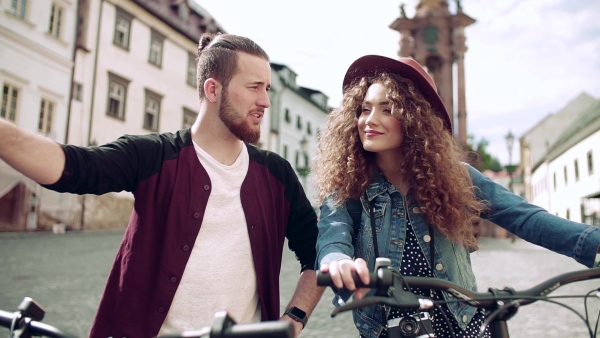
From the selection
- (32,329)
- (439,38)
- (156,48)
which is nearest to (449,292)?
(32,329)

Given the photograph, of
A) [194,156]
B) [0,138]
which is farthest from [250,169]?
[0,138]

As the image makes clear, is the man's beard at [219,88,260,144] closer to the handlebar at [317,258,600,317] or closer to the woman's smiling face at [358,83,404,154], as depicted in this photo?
the woman's smiling face at [358,83,404,154]

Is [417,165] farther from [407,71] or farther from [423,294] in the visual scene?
[423,294]

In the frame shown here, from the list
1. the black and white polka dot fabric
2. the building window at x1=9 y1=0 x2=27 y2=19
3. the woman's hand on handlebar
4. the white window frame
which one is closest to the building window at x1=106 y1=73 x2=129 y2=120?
the white window frame

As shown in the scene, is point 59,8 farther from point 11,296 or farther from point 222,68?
point 222,68

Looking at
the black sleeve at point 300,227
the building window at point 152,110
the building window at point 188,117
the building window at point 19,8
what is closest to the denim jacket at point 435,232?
the black sleeve at point 300,227

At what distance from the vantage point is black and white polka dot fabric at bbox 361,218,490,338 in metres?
2.07

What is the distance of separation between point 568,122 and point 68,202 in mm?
46382

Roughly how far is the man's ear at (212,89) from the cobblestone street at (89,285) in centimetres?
173

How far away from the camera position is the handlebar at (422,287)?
129 cm

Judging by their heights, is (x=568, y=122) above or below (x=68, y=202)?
above

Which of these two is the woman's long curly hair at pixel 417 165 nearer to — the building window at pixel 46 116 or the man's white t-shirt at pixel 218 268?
the man's white t-shirt at pixel 218 268

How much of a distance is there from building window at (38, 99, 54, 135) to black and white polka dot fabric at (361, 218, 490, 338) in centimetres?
1830

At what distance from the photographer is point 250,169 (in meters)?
2.39
